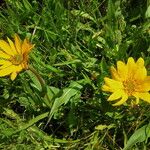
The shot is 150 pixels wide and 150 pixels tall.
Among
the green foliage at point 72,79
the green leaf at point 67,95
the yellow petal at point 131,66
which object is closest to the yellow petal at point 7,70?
the green foliage at point 72,79

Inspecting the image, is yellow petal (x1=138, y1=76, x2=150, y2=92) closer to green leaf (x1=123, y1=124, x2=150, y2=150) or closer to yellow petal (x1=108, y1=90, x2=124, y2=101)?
yellow petal (x1=108, y1=90, x2=124, y2=101)

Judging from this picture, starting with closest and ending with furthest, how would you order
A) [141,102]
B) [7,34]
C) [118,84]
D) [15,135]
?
[118,84] < [141,102] < [15,135] < [7,34]

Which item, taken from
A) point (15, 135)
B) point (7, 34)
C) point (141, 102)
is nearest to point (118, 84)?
point (141, 102)

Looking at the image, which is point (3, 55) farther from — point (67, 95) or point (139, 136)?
point (139, 136)

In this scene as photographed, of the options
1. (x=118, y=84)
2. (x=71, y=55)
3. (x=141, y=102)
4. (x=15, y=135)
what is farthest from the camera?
(x=71, y=55)

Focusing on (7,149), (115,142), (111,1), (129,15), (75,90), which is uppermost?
(111,1)

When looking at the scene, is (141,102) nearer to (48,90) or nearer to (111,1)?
(48,90)

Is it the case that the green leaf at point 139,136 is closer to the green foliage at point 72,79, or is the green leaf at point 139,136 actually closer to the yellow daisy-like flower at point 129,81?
the green foliage at point 72,79
